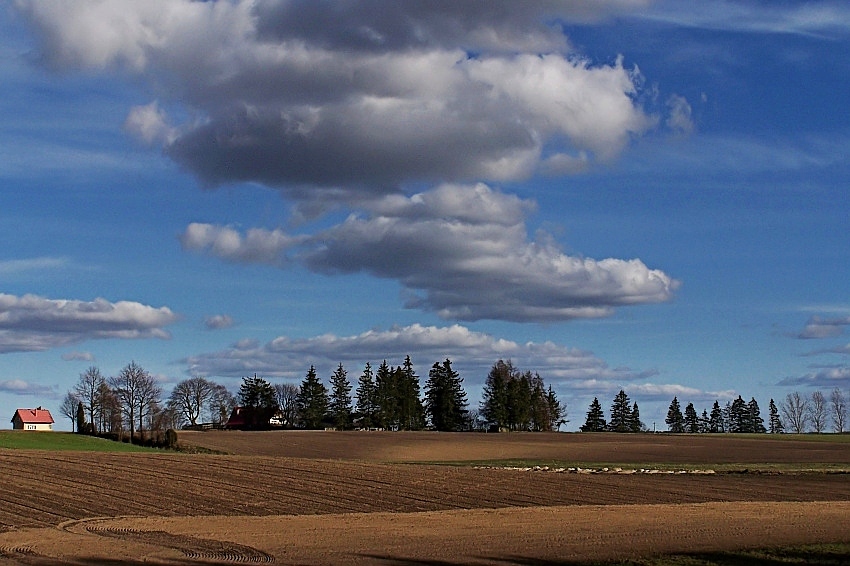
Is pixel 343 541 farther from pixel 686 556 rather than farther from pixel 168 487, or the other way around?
pixel 168 487

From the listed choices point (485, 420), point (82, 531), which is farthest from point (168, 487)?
point (485, 420)

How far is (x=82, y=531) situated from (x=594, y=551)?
1418cm

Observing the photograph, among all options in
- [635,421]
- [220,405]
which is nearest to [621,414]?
[635,421]

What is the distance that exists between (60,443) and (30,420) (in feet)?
393

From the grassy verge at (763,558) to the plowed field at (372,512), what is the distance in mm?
1205

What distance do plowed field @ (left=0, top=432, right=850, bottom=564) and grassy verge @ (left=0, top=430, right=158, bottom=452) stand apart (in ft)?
83.6

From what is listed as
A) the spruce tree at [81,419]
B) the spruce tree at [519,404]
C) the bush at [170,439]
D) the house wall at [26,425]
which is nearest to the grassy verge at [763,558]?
the bush at [170,439]

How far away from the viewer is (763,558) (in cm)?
2233

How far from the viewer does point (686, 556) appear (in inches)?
892

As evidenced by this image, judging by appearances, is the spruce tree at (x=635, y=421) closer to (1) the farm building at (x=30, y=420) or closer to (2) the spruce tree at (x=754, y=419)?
(2) the spruce tree at (x=754, y=419)

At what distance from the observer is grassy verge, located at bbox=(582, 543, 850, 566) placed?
70.2 feet

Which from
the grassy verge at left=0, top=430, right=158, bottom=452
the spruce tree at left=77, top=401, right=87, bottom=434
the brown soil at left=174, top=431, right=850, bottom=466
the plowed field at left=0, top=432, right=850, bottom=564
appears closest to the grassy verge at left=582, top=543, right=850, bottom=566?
the plowed field at left=0, top=432, right=850, bottom=564

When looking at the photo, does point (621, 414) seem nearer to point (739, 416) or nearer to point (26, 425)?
point (739, 416)

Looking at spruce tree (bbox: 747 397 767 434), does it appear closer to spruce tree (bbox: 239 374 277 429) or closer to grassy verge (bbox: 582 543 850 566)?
spruce tree (bbox: 239 374 277 429)
